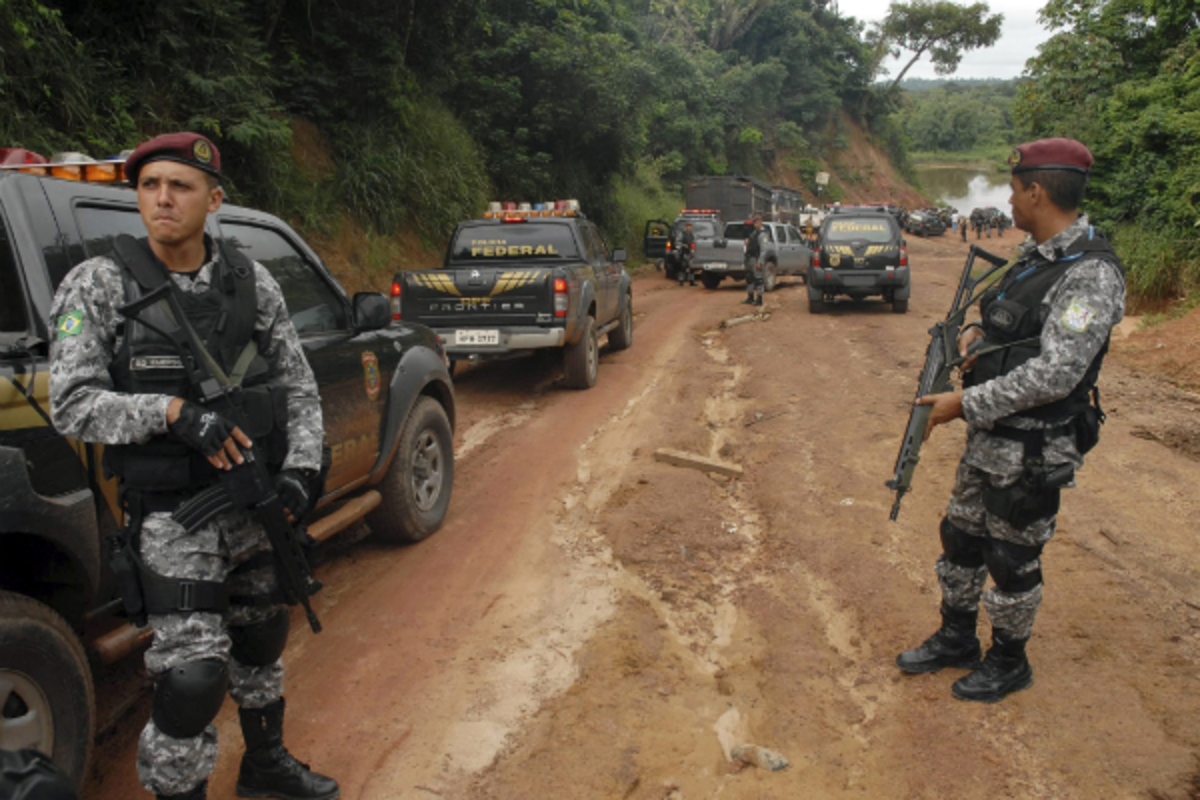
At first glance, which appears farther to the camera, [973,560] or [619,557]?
[619,557]

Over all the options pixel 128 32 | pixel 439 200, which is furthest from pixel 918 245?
pixel 128 32

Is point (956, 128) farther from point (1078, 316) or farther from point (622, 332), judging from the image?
point (1078, 316)

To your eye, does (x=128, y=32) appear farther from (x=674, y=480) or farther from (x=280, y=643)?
(x=280, y=643)

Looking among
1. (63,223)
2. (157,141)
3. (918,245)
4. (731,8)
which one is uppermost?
(731,8)

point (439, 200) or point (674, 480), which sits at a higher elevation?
point (439, 200)

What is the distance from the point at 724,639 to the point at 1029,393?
174cm

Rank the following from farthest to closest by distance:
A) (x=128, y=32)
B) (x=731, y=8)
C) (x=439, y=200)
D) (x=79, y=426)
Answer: (x=731, y=8) < (x=439, y=200) < (x=128, y=32) < (x=79, y=426)

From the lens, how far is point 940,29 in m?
59.1

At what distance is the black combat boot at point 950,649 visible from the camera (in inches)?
135

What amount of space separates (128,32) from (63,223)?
29.4 ft

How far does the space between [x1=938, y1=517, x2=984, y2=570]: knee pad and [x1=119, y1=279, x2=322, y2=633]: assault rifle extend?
2.54 m

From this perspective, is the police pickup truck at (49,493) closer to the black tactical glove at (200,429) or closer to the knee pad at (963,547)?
the black tactical glove at (200,429)

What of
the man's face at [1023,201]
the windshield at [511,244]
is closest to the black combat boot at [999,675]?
the man's face at [1023,201]

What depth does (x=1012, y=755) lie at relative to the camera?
2.94 meters
